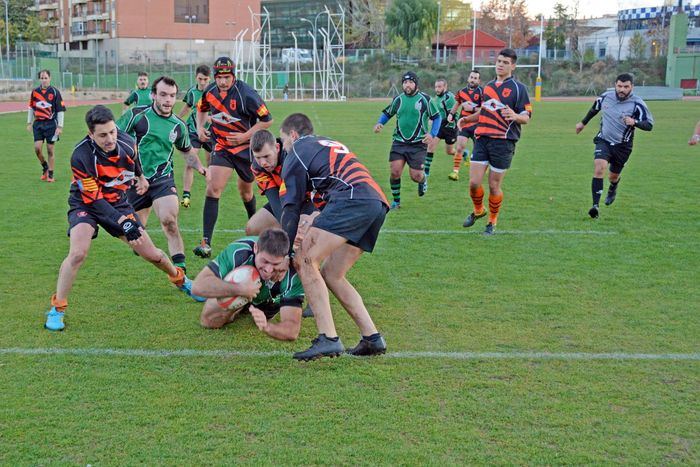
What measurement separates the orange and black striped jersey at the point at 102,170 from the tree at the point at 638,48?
63.5 meters

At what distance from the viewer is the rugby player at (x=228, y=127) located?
834 cm

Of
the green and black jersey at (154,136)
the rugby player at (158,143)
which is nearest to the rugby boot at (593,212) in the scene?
the rugby player at (158,143)

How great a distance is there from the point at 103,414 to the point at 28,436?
432 millimetres

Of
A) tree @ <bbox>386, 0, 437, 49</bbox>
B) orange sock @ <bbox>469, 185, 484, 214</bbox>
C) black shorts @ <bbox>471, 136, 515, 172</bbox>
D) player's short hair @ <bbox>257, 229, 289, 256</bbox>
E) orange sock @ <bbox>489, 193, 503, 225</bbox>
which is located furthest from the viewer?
tree @ <bbox>386, 0, 437, 49</bbox>

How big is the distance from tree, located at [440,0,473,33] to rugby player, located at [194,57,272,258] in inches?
3450

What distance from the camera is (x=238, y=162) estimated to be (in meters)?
8.52

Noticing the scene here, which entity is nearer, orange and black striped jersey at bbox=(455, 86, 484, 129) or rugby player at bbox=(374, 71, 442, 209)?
rugby player at bbox=(374, 71, 442, 209)

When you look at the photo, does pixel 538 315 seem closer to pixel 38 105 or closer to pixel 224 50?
pixel 38 105

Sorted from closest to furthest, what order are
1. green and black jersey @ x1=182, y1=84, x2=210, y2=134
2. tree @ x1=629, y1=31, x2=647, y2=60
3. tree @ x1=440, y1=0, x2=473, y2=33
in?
green and black jersey @ x1=182, y1=84, x2=210, y2=134 < tree @ x1=629, y1=31, x2=647, y2=60 < tree @ x1=440, y1=0, x2=473, y2=33

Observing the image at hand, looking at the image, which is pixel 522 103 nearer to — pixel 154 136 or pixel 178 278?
pixel 154 136

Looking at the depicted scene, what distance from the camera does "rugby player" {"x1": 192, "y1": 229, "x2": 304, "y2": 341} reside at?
209 inches

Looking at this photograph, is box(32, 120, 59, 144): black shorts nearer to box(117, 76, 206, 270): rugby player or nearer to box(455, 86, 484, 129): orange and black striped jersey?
box(117, 76, 206, 270): rugby player

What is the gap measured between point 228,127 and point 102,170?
256 centimetres

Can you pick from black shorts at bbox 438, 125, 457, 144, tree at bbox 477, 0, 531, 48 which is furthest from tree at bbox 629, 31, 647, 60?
black shorts at bbox 438, 125, 457, 144
